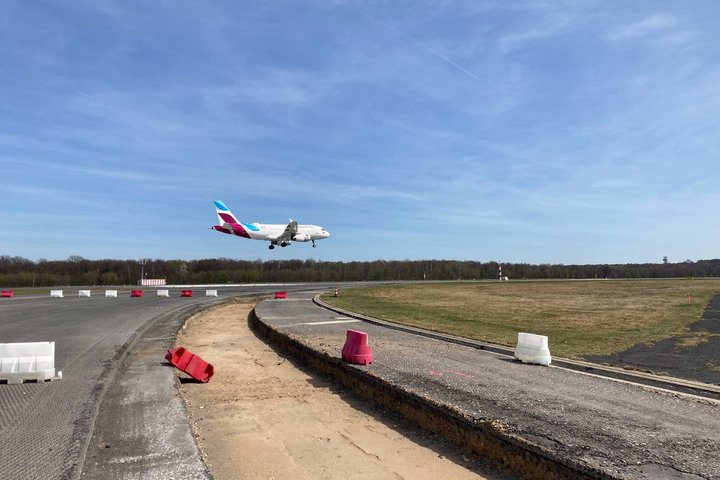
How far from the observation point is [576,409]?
279 inches

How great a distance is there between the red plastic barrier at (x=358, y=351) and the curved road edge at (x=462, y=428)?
0.18 meters

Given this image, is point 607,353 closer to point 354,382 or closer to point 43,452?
point 354,382

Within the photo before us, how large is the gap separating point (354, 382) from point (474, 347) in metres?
4.53

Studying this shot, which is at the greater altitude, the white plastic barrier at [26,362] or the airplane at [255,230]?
the airplane at [255,230]

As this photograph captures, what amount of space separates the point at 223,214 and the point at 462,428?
45.7m

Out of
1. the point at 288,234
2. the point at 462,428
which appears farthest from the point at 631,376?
the point at 288,234

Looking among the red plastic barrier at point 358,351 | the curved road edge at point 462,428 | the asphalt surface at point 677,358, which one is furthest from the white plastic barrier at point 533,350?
the curved road edge at point 462,428

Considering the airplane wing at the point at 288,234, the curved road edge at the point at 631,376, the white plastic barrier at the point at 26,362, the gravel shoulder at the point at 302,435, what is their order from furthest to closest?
1. the airplane wing at the point at 288,234
2. the white plastic barrier at the point at 26,362
3. the curved road edge at the point at 631,376
4. the gravel shoulder at the point at 302,435

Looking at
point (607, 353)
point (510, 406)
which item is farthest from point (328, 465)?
point (607, 353)

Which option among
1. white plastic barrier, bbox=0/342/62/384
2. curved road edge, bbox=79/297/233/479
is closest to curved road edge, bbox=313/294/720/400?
curved road edge, bbox=79/297/233/479

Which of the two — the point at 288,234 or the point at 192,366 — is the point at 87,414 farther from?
the point at 288,234

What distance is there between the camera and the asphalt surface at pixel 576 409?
5176mm

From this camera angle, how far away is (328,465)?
19.9ft

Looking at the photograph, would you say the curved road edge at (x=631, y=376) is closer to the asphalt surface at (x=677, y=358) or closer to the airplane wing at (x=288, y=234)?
the asphalt surface at (x=677, y=358)
